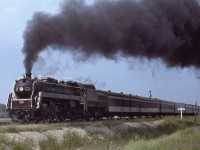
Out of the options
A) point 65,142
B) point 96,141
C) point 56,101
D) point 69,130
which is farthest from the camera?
point 56,101

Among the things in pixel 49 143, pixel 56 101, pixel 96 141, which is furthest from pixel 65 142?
pixel 56 101

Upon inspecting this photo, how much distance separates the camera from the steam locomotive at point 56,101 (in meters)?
22.2

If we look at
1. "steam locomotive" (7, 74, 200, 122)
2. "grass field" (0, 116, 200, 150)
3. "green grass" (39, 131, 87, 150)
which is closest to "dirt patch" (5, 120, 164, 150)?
"grass field" (0, 116, 200, 150)

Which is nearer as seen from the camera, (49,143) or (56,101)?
(49,143)

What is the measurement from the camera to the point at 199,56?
63.9ft

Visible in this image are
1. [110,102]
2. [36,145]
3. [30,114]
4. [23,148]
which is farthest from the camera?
[110,102]

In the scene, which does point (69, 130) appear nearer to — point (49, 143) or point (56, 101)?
point (49, 143)

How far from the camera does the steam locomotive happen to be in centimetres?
2222

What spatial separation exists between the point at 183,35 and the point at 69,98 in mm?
8878

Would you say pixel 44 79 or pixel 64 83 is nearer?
pixel 44 79

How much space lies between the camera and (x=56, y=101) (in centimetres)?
2405

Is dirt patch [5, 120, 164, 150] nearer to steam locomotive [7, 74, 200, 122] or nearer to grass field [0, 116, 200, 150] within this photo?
grass field [0, 116, 200, 150]

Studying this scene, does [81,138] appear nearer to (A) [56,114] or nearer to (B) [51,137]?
(B) [51,137]

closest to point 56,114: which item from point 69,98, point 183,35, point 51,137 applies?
point 69,98
